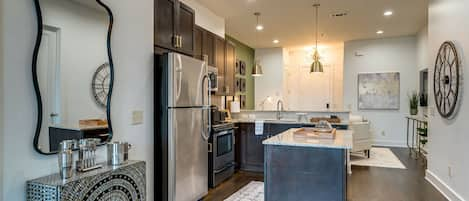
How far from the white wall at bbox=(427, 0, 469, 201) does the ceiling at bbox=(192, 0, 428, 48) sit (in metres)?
1.18

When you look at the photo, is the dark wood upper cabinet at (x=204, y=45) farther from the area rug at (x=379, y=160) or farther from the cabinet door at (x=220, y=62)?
the area rug at (x=379, y=160)

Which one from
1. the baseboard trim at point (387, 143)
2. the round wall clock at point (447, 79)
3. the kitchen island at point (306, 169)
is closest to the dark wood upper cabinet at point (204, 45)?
the kitchen island at point (306, 169)

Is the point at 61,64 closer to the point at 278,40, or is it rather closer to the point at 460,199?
the point at 460,199

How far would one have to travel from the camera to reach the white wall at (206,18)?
16.0 feet

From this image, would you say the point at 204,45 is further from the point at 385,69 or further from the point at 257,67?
the point at 385,69

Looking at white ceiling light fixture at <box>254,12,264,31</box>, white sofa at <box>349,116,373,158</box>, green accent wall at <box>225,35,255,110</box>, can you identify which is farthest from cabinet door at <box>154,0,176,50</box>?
green accent wall at <box>225,35,255,110</box>

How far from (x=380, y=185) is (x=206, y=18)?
12.9 feet

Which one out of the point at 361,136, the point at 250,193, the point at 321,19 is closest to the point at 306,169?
the point at 250,193

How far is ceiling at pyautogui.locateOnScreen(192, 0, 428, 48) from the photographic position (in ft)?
16.5

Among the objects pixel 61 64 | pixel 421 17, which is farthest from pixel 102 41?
pixel 421 17

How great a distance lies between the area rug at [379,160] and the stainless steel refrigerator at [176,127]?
12.4ft

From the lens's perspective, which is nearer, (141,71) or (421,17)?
(141,71)

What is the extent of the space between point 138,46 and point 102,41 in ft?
1.49

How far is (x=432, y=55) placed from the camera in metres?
4.31
